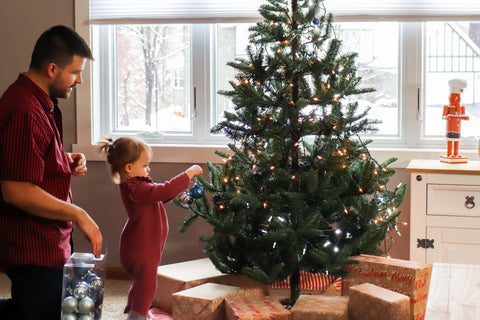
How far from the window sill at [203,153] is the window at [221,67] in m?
0.10

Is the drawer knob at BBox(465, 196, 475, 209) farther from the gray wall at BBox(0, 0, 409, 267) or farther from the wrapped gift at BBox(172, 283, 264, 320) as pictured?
the gray wall at BBox(0, 0, 409, 267)

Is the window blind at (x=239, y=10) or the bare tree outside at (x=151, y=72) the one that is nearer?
the window blind at (x=239, y=10)

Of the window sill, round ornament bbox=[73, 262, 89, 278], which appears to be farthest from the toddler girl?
the window sill

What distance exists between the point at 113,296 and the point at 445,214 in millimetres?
1880

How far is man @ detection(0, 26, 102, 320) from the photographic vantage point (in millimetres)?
2311

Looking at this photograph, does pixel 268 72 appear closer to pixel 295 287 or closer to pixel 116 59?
pixel 295 287

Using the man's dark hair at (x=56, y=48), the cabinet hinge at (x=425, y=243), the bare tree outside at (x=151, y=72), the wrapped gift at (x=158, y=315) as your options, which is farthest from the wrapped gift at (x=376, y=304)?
the bare tree outside at (x=151, y=72)

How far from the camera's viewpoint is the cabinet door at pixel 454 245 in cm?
341

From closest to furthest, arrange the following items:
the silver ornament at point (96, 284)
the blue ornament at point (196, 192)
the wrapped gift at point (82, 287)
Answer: the wrapped gift at point (82, 287)
the silver ornament at point (96, 284)
the blue ornament at point (196, 192)

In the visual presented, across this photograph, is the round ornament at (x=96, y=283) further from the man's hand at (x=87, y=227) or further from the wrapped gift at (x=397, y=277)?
the wrapped gift at (x=397, y=277)

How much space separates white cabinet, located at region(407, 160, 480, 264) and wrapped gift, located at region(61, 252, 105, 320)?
1.66 metres

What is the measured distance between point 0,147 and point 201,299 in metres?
1.06

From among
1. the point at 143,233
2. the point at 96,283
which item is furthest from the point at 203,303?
the point at 96,283

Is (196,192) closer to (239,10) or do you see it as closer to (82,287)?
(82,287)
